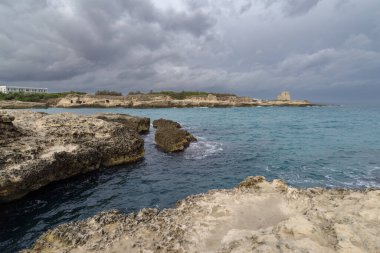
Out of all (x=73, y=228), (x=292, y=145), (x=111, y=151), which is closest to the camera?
→ (x=73, y=228)

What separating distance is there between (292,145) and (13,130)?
24.7 meters

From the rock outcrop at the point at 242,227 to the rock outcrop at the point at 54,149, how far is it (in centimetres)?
635

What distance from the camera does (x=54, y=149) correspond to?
49.8ft

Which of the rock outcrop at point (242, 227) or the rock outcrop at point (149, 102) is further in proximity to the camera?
the rock outcrop at point (149, 102)

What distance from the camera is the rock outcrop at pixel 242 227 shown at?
19.3 feet

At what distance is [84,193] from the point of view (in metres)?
13.6

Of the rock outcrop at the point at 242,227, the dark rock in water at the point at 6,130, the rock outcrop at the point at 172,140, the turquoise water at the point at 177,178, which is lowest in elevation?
the turquoise water at the point at 177,178

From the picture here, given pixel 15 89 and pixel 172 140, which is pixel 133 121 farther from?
pixel 15 89

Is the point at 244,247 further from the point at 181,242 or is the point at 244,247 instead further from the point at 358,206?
the point at 358,206

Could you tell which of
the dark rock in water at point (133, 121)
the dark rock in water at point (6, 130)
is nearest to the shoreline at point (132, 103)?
the dark rock in water at point (133, 121)

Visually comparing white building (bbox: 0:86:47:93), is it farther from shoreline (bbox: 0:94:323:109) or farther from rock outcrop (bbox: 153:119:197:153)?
rock outcrop (bbox: 153:119:197:153)

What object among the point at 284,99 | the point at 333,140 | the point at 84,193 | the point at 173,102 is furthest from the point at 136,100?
the point at 84,193

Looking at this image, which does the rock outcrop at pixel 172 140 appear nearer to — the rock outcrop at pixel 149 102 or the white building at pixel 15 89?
the rock outcrop at pixel 149 102

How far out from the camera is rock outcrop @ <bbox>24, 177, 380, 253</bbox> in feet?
19.3
